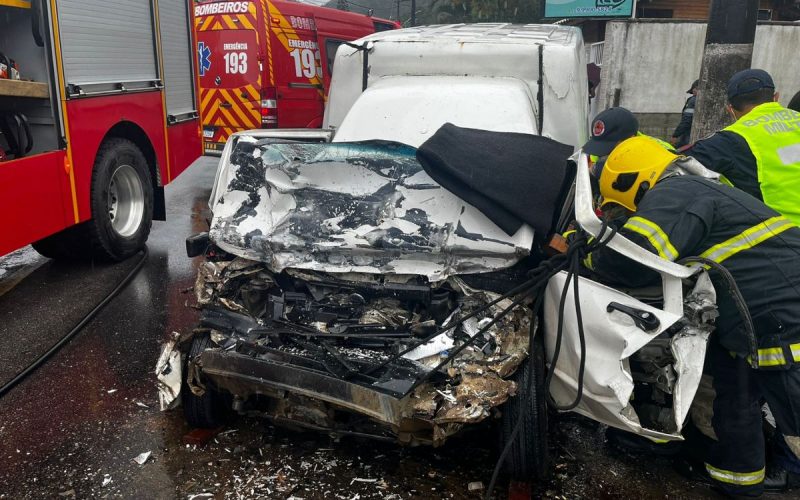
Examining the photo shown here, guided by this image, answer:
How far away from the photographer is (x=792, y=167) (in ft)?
11.1

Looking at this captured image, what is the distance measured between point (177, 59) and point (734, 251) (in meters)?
5.94

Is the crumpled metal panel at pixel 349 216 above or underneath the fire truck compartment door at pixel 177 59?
underneath

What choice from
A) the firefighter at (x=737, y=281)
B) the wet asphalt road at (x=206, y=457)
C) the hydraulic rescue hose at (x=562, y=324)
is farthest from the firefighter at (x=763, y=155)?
the wet asphalt road at (x=206, y=457)

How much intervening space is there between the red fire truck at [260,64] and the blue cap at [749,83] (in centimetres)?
649

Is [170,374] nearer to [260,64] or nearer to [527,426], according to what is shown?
[527,426]

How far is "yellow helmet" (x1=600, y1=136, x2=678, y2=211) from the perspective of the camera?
3004 mm

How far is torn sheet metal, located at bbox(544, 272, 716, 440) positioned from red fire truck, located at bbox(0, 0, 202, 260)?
12.3 feet

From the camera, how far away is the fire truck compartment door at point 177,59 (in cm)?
660

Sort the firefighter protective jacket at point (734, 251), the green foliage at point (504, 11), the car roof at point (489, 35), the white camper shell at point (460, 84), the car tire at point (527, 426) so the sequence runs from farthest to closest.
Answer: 1. the green foliage at point (504, 11)
2. the car roof at point (489, 35)
3. the white camper shell at point (460, 84)
4. the car tire at point (527, 426)
5. the firefighter protective jacket at point (734, 251)

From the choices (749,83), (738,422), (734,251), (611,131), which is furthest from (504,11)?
(738,422)

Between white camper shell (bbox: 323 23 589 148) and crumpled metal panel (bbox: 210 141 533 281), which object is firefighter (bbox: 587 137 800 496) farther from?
white camper shell (bbox: 323 23 589 148)

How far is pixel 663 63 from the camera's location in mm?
12406

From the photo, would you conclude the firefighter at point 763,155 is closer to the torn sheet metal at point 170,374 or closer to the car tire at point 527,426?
the car tire at point 527,426

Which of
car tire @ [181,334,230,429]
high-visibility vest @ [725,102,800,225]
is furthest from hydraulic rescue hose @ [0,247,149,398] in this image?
high-visibility vest @ [725,102,800,225]
